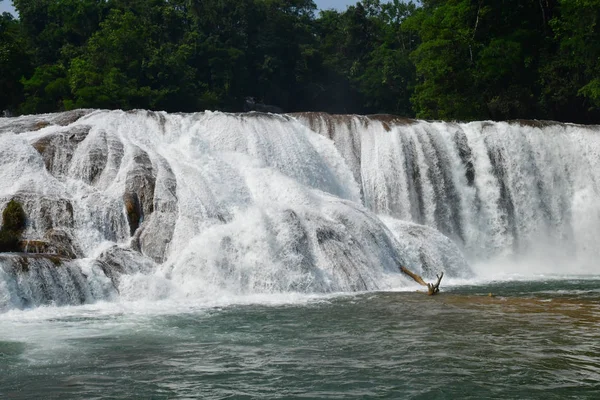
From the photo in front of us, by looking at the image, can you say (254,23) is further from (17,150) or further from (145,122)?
(17,150)

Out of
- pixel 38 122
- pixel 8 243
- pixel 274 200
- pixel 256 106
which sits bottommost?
pixel 8 243

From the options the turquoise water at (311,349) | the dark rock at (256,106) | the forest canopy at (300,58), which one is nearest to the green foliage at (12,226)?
the turquoise water at (311,349)

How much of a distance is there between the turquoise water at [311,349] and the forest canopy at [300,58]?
982 inches

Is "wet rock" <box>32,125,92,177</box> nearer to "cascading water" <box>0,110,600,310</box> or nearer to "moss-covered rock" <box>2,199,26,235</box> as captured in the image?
"cascading water" <box>0,110,600,310</box>

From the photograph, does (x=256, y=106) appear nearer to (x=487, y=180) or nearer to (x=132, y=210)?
(x=487, y=180)

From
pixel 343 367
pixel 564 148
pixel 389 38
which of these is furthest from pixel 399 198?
pixel 389 38

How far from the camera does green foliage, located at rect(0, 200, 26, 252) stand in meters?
16.7

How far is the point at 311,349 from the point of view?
10531 millimetres

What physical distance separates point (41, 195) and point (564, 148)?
18.4 m

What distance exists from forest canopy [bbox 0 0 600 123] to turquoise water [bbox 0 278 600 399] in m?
24.9

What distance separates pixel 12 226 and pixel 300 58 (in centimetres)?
4323

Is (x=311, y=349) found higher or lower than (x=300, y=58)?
lower

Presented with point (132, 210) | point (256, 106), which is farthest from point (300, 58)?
point (132, 210)

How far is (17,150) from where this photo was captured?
2009 cm
